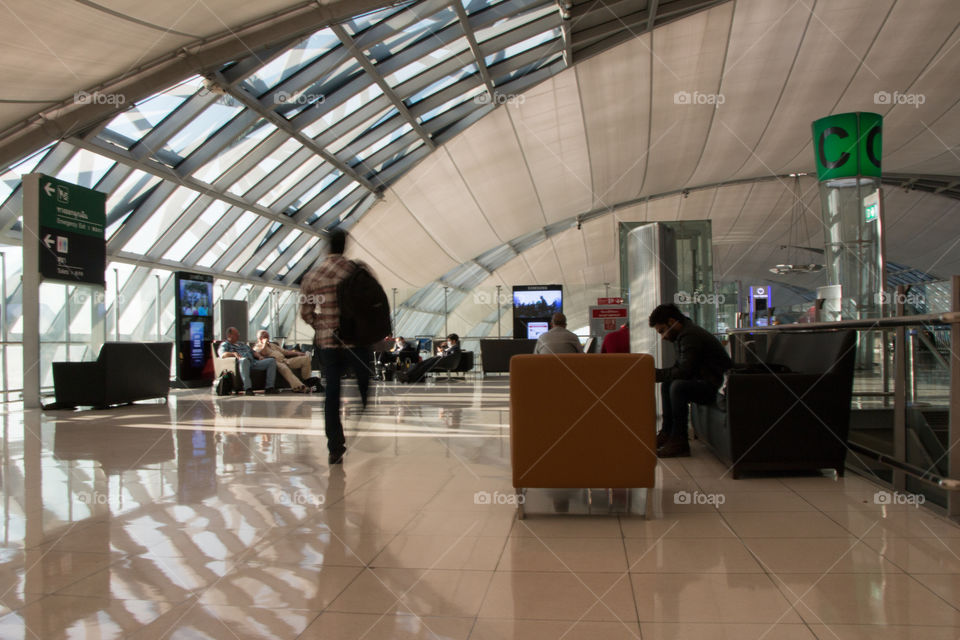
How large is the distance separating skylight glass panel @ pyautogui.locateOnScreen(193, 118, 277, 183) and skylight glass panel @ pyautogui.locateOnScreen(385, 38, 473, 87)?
280 centimetres

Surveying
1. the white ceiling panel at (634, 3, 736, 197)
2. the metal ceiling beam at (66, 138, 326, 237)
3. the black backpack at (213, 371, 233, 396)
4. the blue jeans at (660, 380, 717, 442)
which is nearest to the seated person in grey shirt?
the blue jeans at (660, 380, 717, 442)

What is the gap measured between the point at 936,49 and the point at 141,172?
19503 millimetres

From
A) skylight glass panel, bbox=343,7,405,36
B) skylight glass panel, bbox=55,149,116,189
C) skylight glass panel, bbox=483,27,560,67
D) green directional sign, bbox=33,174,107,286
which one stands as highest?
skylight glass panel, bbox=483,27,560,67

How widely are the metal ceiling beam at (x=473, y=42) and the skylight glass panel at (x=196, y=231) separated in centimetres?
690

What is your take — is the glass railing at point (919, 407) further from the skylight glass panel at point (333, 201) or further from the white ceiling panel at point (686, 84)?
the skylight glass panel at point (333, 201)

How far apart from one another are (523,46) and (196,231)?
9.14 m

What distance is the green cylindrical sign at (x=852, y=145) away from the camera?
11727 mm

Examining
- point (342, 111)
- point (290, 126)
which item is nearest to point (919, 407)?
point (290, 126)

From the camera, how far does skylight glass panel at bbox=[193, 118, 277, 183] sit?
570 inches

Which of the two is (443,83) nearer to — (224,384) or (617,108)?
(617,108)

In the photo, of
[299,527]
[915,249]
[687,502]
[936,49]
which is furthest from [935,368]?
[915,249]

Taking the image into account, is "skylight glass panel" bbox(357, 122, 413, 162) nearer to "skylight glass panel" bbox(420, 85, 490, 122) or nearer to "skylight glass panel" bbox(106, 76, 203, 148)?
"skylight glass panel" bbox(420, 85, 490, 122)

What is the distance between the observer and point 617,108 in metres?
20.1

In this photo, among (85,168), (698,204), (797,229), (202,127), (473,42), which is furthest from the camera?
(797,229)
